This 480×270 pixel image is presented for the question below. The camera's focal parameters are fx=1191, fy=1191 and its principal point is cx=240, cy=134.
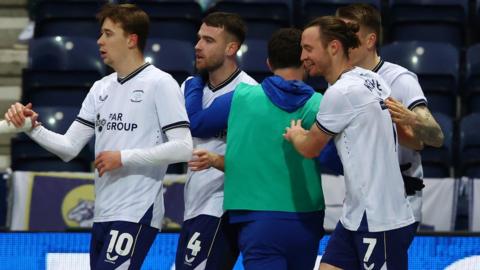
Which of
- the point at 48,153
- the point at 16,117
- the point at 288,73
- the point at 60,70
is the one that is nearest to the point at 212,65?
the point at 288,73

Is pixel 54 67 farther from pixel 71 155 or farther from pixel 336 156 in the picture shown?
pixel 336 156

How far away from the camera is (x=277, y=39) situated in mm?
5820

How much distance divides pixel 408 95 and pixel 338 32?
67cm

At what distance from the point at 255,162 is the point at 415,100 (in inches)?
36.2

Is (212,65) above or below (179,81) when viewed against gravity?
above

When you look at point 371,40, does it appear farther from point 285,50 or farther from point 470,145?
point 470,145

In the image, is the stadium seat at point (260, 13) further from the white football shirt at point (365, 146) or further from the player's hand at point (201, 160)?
the white football shirt at point (365, 146)

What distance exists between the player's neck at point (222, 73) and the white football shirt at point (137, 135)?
404 mm

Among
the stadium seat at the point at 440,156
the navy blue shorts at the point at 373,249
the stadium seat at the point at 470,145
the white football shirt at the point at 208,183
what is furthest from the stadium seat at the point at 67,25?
the navy blue shorts at the point at 373,249

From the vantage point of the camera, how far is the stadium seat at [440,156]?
9648 mm

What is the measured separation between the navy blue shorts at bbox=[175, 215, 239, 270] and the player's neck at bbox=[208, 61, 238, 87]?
738mm

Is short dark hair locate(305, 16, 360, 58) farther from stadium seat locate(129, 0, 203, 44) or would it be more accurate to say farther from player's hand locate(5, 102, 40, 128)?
stadium seat locate(129, 0, 203, 44)

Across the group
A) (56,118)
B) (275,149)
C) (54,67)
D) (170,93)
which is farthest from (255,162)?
(54,67)

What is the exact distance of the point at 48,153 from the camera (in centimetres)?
972
